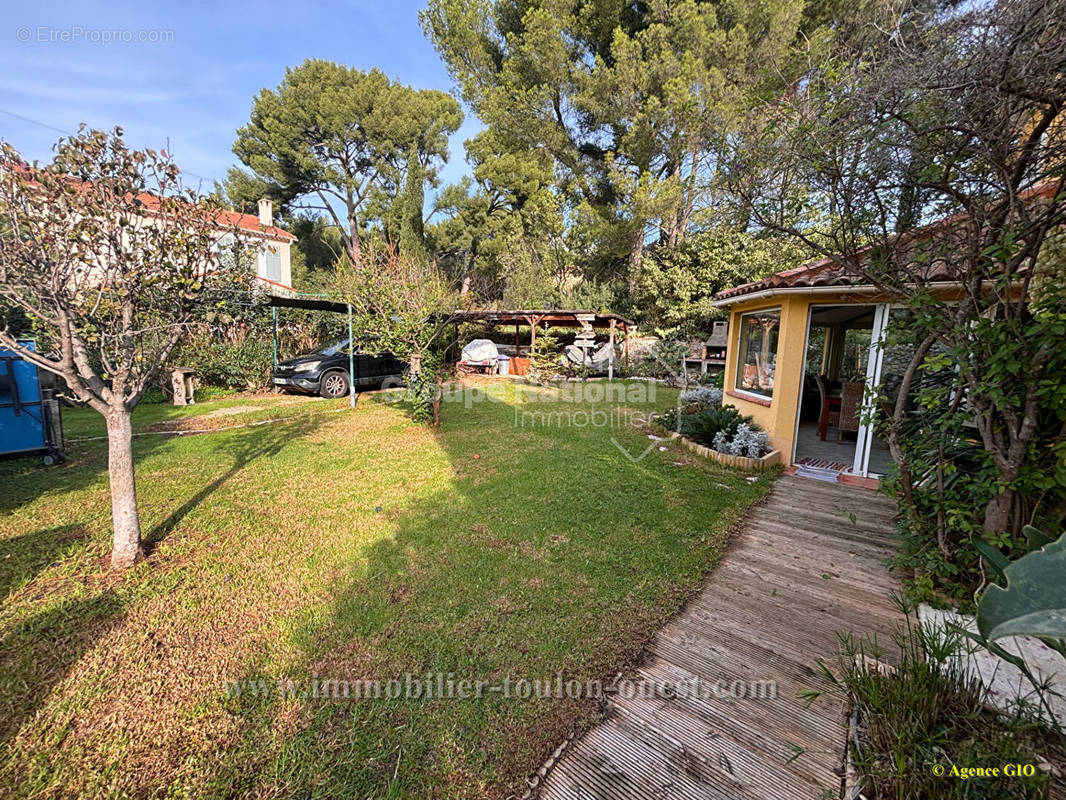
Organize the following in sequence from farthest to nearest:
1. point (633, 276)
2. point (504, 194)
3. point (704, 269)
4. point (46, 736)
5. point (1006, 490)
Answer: point (504, 194), point (633, 276), point (704, 269), point (1006, 490), point (46, 736)

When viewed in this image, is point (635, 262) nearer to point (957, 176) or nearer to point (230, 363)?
point (230, 363)

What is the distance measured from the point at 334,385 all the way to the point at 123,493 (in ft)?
26.8

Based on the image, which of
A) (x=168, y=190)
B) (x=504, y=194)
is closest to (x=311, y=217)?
(x=504, y=194)

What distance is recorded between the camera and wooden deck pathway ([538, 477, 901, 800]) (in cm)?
175

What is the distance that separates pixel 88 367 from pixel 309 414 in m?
6.21

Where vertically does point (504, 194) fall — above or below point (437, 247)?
above

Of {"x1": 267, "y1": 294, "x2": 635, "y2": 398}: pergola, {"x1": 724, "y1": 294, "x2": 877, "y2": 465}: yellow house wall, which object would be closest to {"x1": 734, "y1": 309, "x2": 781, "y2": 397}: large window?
{"x1": 724, "y1": 294, "x2": 877, "y2": 465}: yellow house wall

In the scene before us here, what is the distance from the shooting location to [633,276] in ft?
60.2

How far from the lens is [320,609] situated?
9.11 feet

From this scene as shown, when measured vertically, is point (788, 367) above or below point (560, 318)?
below

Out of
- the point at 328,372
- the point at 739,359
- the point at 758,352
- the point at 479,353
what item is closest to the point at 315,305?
the point at 328,372

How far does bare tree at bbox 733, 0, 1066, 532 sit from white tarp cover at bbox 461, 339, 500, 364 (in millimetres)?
14151

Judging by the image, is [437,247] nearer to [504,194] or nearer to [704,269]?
[504,194]

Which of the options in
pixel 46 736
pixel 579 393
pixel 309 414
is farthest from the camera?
pixel 579 393
